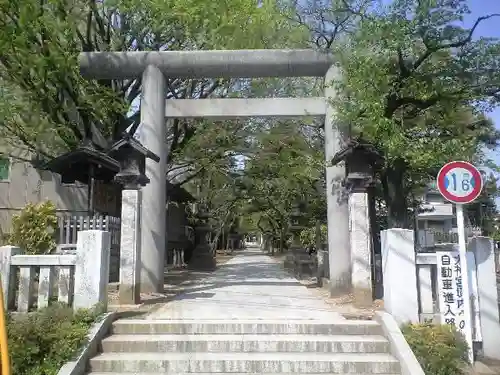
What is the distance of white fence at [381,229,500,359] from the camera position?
21.2ft

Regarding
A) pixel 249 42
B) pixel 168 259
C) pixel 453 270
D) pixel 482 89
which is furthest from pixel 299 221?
pixel 453 270

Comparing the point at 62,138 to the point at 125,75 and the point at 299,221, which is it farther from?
the point at 299,221

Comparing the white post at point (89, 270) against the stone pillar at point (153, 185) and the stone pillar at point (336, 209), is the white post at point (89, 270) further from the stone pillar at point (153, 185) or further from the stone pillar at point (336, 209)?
the stone pillar at point (336, 209)

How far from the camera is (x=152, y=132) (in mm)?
10836

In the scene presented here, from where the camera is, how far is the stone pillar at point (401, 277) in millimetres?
6672

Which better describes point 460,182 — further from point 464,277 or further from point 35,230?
point 35,230

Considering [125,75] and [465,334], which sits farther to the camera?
[125,75]

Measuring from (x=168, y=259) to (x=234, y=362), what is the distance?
14.8m

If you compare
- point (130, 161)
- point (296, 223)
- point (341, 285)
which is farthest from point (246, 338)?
point (296, 223)

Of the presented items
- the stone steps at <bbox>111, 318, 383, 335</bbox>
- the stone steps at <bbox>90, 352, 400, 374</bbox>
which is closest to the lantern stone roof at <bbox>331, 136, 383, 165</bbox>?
the stone steps at <bbox>111, 318, 383, 335</bbox>

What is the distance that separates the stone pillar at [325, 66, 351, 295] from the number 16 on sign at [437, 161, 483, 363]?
158 inches

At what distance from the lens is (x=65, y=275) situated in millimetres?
6820

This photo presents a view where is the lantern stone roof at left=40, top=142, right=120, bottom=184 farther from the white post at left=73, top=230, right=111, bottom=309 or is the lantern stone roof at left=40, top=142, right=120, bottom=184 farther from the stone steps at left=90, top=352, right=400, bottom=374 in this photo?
the stone steps at left=90, top=352, right=400, bottom=374

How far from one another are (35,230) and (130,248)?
3428 millimetres
